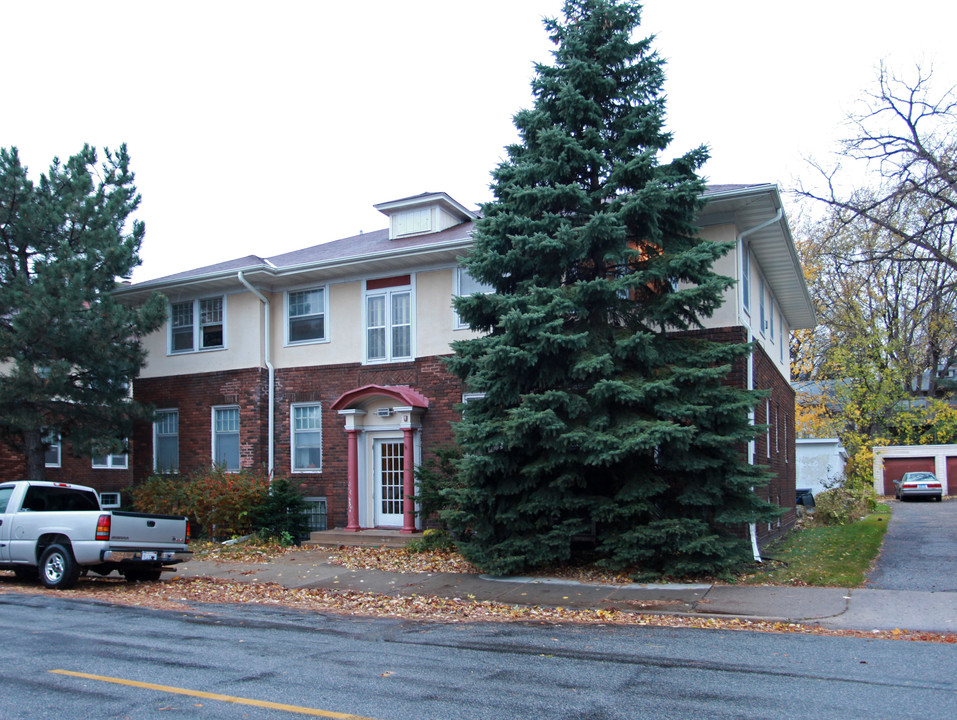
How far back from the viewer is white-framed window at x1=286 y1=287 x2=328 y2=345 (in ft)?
63.4

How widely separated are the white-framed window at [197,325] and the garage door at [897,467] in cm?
3910

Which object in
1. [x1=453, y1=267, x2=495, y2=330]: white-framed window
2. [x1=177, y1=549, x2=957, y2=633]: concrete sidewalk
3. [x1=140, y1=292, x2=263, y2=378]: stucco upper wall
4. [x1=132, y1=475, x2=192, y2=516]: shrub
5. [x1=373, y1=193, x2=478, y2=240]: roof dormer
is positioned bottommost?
[x1=177, y1=549, x2=957, y2=633]: concrete sidewalk

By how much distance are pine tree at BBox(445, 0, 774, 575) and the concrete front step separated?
10.7 ft

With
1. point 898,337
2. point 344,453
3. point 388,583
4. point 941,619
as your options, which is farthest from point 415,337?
point 898,337

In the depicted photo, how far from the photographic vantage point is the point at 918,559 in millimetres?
14383

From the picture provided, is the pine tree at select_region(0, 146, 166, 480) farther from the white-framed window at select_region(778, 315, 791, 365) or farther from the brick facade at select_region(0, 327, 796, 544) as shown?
the white-framed window at select_region(778, 315, 791, 365)

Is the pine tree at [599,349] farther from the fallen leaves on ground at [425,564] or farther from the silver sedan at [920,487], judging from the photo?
the silver sedan at [920,487]

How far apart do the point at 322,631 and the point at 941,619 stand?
6.94 meters

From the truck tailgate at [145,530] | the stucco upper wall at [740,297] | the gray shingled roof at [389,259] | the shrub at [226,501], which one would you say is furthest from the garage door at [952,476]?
the truck tailgate at [145,530]

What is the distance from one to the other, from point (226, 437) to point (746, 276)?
12.5 metres

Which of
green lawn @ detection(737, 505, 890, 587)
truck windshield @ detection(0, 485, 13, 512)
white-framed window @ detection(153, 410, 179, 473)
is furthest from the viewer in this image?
white-framed window @ detection(153, 410, 179, 473)

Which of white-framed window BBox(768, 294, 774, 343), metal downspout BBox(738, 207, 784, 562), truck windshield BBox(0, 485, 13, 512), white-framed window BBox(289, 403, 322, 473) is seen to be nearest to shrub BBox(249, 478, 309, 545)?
white-framed window BBox(289, 403, 322, 473)

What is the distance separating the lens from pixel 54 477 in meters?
23.8

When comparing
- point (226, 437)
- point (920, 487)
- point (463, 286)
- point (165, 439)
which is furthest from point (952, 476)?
point (165, 439)
